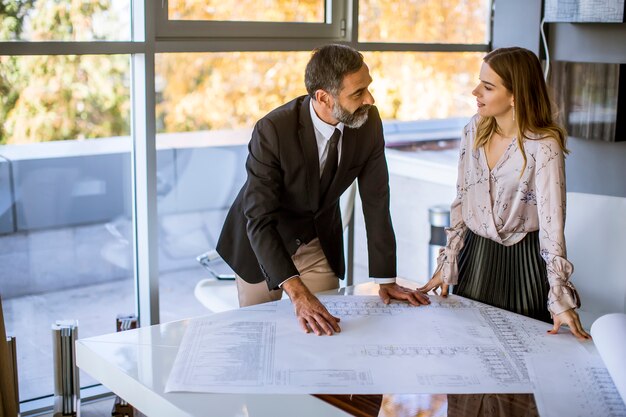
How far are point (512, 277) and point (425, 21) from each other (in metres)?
1.78

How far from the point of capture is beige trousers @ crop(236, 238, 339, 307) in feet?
8.97

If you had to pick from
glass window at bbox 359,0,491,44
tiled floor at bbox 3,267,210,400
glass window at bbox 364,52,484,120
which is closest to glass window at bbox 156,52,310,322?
tiled floor at bbox 3,267,210,400

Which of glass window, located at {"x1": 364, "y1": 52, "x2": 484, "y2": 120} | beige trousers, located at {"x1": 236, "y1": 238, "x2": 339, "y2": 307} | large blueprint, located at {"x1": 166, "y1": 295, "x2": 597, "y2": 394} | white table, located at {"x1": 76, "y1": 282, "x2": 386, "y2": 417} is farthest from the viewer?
glass window, located at {"x1": 364, "y1": 52, "x2": 484, "y2": 120}

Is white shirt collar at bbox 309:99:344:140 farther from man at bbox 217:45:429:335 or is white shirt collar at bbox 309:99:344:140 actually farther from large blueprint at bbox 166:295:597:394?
large blueprint at bbox 166:295:597:394

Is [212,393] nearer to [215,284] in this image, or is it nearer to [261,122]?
[261,122]

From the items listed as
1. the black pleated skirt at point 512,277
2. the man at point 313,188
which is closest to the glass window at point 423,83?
the man at point 313,188

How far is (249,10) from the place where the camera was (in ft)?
10.7

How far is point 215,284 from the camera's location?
130 inches

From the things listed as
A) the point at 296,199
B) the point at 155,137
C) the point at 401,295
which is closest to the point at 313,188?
the point at 296,199

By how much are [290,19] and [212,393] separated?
6.59 ft

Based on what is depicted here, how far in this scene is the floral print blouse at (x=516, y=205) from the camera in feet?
7.39

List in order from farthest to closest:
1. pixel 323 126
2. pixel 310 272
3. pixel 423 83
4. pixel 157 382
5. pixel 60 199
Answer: pixel 423 83 < pixel 60 199 < pixel 310 272 < pixel 323 126 < pixel 157 382

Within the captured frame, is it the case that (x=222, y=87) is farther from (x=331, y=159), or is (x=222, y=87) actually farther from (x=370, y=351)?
(x=370, y=351)

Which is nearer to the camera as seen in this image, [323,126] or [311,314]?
[311,314]
